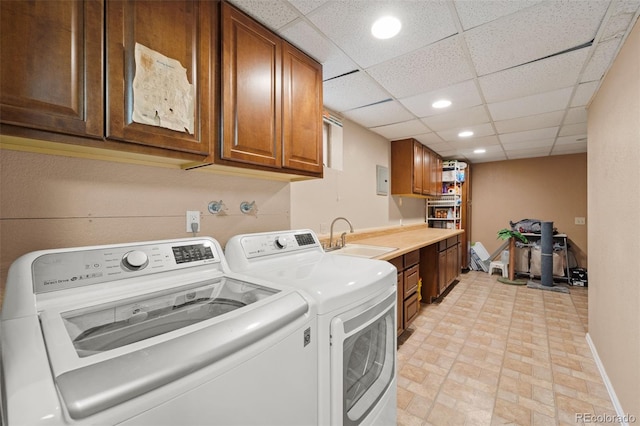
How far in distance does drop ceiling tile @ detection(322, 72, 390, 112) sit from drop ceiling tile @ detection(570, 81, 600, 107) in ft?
5.14

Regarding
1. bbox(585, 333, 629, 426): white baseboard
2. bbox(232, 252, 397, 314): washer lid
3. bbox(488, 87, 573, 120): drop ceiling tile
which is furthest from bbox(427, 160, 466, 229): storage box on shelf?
bbox(232, 252, 397, 314): washer lid

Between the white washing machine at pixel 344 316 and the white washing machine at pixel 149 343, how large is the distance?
0.07m

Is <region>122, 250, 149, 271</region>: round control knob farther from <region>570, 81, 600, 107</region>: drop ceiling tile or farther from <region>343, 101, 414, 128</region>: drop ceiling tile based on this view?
<region>570, 81, 600, 107</region>: drop ceiling tile

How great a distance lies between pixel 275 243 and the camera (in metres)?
1.60

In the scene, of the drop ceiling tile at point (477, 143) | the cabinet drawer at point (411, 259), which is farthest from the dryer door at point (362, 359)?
the drop ceiling tile at point (477, 143)

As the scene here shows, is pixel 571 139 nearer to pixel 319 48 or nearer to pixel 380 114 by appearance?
pixel 380 114

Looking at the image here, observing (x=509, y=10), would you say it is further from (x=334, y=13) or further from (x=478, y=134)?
(x=478, y=134)

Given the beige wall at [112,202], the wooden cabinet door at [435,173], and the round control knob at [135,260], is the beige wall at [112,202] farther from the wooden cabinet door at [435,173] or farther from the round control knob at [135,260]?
the wooden cabinet door at [435,173]

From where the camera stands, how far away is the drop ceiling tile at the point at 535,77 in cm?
184

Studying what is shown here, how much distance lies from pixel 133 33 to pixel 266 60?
26.2 inches

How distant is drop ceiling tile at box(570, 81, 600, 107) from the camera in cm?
217

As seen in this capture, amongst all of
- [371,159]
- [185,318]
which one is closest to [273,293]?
[185,318]

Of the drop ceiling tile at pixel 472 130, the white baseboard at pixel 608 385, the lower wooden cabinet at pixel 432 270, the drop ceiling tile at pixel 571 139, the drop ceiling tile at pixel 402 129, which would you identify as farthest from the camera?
the drop ceiling tile at pixel 571 139

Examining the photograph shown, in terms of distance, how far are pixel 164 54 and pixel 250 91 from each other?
0.42 m
